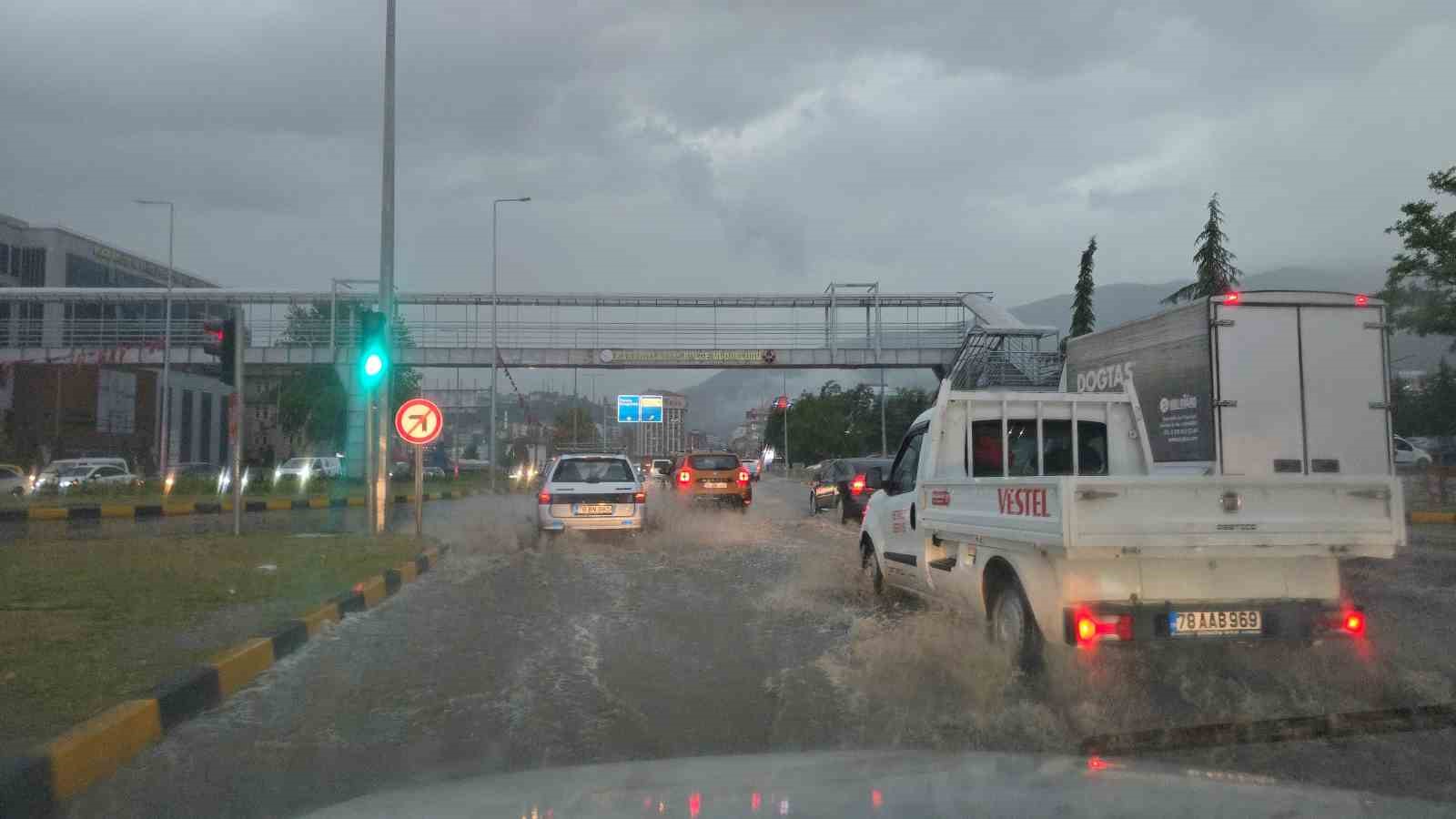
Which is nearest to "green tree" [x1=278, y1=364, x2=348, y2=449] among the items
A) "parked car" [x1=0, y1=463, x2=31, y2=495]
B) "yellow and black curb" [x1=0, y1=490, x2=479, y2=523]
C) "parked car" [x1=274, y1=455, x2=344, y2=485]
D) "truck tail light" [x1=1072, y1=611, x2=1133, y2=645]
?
"parked car" [x1=274, y1=455, x2=344, y2=485]

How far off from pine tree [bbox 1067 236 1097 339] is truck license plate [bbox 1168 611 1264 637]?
102 ft

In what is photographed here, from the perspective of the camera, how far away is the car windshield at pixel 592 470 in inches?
682

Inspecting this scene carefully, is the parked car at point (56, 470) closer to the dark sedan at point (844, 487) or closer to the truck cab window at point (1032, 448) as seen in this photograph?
the dark sedan at point (844, 487)

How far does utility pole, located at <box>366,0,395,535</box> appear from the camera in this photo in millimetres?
16172

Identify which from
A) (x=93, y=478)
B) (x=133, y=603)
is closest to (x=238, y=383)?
(x=133, y=603)

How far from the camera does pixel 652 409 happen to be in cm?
4688

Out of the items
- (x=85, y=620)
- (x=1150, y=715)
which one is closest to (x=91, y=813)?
(x=85, y=620)

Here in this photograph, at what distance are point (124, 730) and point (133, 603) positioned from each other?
14.9 ft

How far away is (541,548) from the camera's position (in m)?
16.4

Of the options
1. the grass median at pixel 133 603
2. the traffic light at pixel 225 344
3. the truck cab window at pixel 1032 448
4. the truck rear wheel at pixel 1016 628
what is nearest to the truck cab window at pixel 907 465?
the truck cab window at pixel 1032 448

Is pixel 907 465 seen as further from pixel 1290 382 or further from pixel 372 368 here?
pixel 372 368

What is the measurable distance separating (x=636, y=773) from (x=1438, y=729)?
421 centimetres

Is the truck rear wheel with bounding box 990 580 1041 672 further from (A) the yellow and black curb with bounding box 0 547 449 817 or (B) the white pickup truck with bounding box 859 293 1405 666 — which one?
(A) the yellow and black curb with bounding box 0 547 449 817

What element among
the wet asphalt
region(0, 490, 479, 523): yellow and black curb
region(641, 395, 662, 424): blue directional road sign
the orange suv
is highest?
region(641, 395, 662, 424): blue directional road sign
